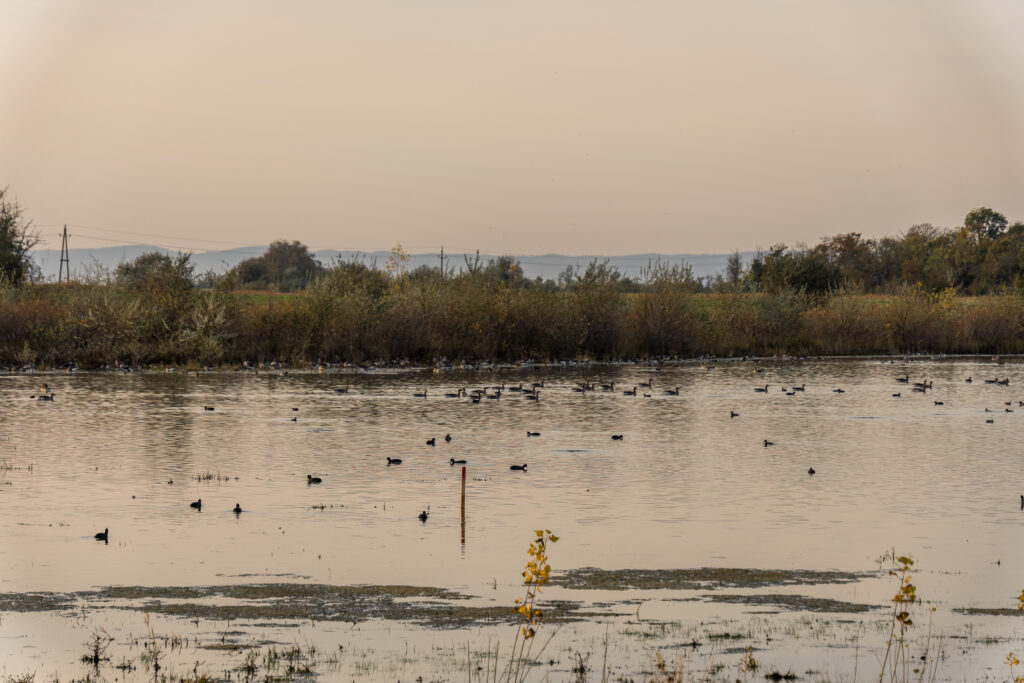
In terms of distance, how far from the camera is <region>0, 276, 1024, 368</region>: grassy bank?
45469 mm

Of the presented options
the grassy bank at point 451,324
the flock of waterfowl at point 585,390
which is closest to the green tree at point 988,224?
the grassy bank at point 451,324

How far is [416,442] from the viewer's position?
25.3m

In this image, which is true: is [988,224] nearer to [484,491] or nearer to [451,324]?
[451,324]

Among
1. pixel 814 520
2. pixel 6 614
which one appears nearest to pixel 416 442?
pixel 814 520

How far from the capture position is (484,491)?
1877cm

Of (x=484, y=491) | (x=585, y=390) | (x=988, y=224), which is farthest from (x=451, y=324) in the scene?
(x=988, y=224)

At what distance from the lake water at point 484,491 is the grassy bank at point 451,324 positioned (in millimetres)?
9032

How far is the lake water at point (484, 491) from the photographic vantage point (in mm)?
12945

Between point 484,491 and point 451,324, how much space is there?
31.6m

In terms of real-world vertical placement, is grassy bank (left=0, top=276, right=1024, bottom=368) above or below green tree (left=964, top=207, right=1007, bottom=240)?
below

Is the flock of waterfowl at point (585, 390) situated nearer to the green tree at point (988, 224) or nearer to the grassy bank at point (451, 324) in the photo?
the grassy bank at point (451, 324)

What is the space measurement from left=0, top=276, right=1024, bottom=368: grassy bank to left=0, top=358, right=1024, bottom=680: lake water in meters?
9.03

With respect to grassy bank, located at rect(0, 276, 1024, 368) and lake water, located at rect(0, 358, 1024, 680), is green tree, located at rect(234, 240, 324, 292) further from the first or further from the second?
lake water, located at rect(0, 358, 1024, 680)

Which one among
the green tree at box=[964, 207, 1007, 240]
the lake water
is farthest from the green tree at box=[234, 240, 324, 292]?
the lake water
